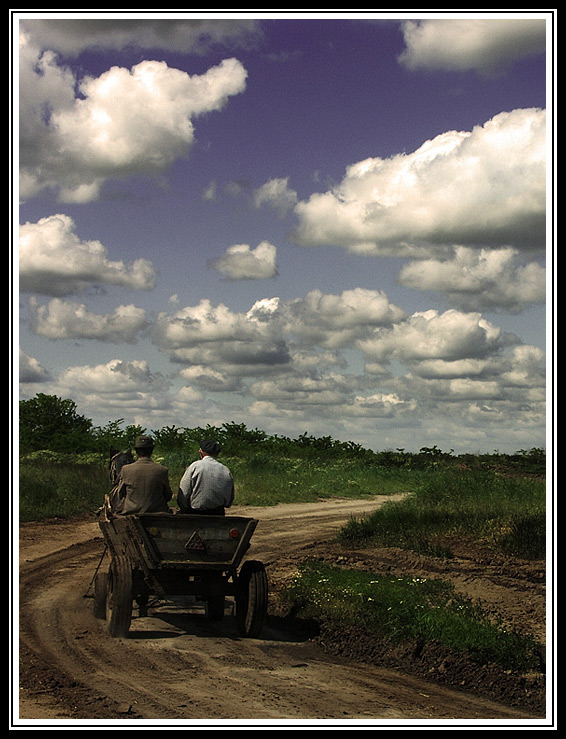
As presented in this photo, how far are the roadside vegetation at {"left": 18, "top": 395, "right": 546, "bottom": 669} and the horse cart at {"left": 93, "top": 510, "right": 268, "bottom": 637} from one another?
1.35 meters

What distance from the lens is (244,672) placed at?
7.65 m

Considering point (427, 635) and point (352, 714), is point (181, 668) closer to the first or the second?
point (352, 714)

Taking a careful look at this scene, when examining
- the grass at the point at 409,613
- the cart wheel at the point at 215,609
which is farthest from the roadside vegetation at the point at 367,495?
the cart wheel at the point at 215,609

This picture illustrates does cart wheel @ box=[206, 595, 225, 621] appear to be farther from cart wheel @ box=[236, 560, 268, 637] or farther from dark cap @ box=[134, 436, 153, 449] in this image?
dark cap @ box=[134, 436, 153, 449]

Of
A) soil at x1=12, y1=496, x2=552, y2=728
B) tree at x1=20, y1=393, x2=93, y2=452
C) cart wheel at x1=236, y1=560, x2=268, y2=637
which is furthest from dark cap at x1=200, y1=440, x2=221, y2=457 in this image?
tree at x1=20, y1=393, x2=93, y2=452

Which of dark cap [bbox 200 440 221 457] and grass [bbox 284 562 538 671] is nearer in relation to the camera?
grass [bbox 284 562 538 671]

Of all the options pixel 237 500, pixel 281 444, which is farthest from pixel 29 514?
pixel 281 444

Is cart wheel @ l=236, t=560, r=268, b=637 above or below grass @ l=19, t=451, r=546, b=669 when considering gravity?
above

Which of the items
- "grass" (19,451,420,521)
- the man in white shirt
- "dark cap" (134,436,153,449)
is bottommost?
"grass" (19,451,420,521)

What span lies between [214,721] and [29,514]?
45.0 feet

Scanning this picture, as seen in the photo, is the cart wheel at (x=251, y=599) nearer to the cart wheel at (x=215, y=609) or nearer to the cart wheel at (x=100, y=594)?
the cart wheel at (x=215, y=609)

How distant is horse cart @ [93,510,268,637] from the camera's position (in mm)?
8625

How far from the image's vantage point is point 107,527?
31.6 ft

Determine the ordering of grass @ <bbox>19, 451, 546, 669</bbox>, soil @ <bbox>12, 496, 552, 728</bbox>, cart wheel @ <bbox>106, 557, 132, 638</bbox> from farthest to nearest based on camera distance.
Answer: grass @ <bbox>19, 451, 546, 669</bbox> → cart wheel @ <bbox>106, 557, 132, 638</bbox> → soil @ <bbox>12, 496, 552, 728</bbox>
